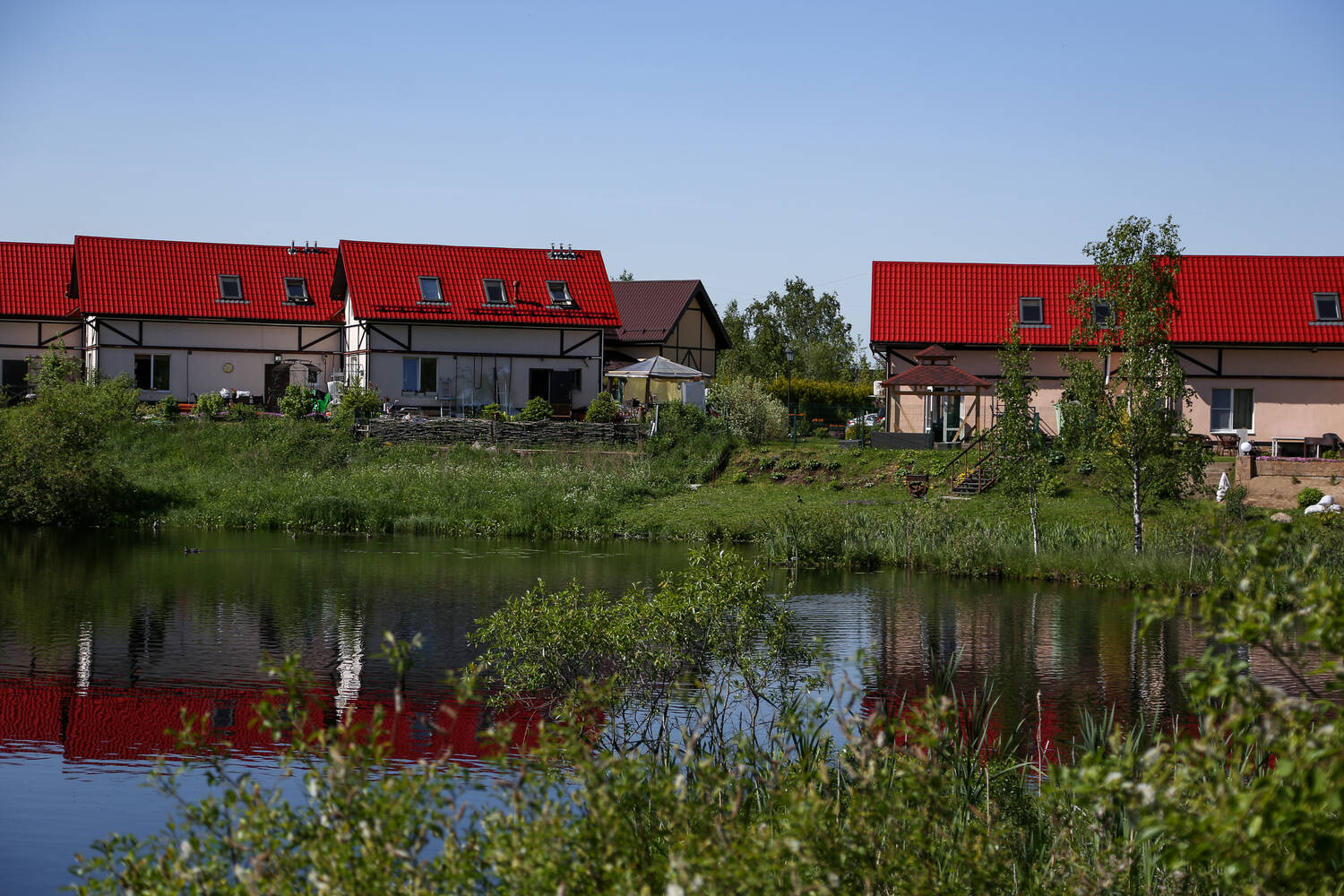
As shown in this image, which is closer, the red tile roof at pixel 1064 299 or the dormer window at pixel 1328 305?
the red tile roof at pixel 1064 299

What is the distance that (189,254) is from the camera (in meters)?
46.3

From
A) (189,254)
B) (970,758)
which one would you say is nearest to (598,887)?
(970,758)

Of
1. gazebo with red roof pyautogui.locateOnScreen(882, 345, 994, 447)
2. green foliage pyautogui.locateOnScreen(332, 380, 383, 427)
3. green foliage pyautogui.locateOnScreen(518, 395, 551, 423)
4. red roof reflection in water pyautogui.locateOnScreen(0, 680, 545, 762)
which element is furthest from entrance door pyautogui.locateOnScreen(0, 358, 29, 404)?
red roof reflection in water pyautogui.locateOnScreen(0, 680, 545, 762)

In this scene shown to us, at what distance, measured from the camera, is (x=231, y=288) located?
149 feet

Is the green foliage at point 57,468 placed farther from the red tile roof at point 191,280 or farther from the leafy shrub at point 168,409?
the red tile roof at point 191,280

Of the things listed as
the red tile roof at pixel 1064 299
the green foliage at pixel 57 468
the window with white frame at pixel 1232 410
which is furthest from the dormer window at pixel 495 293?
the window with white frame at pixel 1232 410

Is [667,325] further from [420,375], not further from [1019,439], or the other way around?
[1019,439]

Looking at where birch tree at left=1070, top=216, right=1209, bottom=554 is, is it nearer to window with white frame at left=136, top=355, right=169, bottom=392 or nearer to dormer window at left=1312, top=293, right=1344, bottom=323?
dormer window at left=1312, top=293, right=1344, bottom=323

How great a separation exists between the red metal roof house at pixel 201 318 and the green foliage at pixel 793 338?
19005 mm

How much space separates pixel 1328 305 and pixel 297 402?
3062cm

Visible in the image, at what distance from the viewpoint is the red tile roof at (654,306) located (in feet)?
177

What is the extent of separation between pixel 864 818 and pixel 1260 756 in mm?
4364

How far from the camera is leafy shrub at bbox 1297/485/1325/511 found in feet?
90.5

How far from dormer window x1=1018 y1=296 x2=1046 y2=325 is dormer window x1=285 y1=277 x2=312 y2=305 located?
23.8 meters
